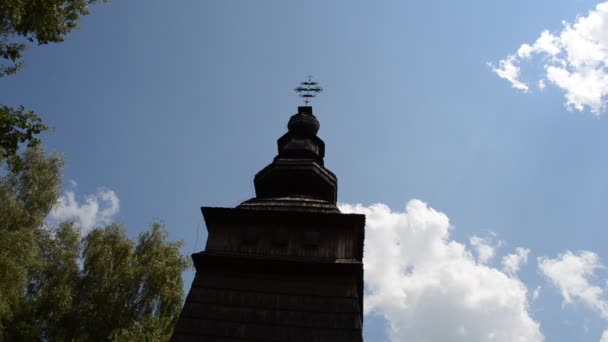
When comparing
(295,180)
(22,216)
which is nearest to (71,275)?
(22,216)

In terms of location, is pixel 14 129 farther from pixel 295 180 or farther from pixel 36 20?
pixel 295 180

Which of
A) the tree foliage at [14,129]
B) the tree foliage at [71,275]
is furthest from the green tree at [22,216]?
the tree foliage at [14,129]

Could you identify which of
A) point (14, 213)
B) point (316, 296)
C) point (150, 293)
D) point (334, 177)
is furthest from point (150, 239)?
point (316, 296)

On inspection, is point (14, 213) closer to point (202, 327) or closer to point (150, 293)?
point (150, 293)

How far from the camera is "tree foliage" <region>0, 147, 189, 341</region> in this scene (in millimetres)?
15391

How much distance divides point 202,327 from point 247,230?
9.45 feet

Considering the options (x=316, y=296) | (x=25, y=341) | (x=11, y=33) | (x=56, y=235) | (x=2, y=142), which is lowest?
(x=25, y=341)

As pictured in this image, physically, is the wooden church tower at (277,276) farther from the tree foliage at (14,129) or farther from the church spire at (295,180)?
the tree foliage at (14,129)

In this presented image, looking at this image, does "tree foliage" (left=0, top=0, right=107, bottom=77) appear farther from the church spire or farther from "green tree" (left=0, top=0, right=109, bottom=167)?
the church spire

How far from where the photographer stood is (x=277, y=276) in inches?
445

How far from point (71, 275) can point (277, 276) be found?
1057cm

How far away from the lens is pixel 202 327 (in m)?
10.1

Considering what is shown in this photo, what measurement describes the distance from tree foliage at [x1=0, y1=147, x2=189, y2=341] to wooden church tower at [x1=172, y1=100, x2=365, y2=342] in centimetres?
569

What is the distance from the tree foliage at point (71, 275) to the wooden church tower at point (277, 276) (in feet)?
18.7
